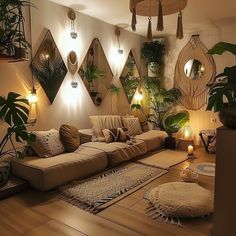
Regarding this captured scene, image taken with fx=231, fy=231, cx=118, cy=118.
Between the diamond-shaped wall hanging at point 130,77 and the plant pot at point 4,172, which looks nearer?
the plant pot at point 4,172

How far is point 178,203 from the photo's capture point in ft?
7.67

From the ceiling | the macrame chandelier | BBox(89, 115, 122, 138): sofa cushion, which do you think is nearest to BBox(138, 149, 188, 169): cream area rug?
BBox(89, 115, 122, 138): sofa cushion

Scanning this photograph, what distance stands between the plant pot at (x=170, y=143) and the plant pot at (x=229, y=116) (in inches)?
140

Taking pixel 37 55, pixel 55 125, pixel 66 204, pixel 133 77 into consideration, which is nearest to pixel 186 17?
pixel 133 77

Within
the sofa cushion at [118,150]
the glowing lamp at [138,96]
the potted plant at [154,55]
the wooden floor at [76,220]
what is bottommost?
the wooden floor at [76,220]

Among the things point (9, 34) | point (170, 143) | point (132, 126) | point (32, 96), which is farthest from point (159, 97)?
point (9, 34)

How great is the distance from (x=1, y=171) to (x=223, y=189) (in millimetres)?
2375

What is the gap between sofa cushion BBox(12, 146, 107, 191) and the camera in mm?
2742

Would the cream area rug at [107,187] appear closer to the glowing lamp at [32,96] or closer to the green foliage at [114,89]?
the glowing lamp at [32,96]

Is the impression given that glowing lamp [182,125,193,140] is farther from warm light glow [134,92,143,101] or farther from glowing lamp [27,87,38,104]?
glowing lamp [27,87,38,104]

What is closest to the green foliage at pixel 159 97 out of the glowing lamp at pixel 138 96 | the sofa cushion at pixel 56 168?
the glowing lamp at pixel 138 96

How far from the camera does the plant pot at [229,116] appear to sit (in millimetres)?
1526

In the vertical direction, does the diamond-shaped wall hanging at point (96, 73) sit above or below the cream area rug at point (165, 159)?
above

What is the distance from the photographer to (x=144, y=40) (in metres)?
5.94
